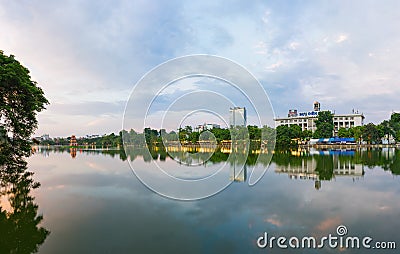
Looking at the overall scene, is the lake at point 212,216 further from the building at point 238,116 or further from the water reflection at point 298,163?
the building at point 238,116

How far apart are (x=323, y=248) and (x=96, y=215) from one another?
6277mm

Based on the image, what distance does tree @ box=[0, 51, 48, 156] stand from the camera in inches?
601

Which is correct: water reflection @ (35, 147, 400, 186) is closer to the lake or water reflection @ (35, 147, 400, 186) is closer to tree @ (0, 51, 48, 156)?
the lake

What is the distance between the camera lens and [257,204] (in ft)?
29.1

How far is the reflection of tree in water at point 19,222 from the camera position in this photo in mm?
5573

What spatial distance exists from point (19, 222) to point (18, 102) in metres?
12.9

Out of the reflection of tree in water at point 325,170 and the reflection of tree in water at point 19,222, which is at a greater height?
the reflection of tree in water at point 325,170

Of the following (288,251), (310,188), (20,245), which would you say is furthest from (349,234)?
(20,245)

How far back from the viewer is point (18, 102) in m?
16.9

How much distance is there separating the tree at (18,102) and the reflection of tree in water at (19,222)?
7092 mm

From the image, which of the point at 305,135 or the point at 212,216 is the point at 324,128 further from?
the point at 212,216

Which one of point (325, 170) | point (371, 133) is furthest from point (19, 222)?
point (371, 133)

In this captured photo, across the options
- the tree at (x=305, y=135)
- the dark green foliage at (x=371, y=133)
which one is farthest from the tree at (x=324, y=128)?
the dark green foliage at (x=371, y=133)

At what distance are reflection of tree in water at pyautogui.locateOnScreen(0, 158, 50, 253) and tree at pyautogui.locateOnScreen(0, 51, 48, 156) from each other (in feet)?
23.3
